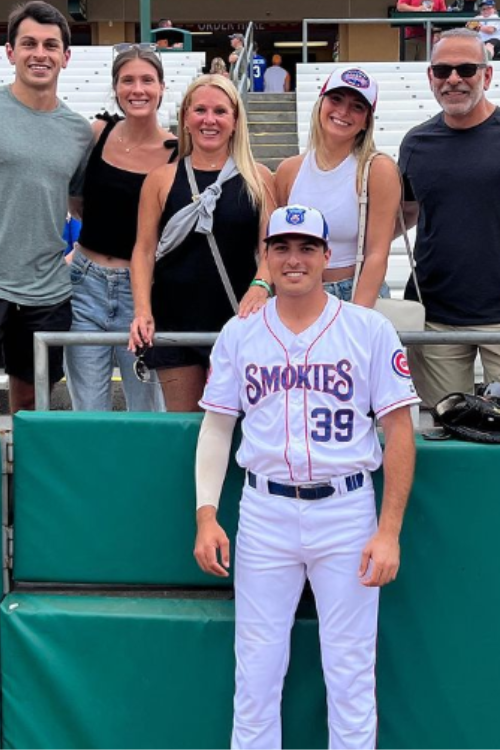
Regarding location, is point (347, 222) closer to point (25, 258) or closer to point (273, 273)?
point (273, 273)

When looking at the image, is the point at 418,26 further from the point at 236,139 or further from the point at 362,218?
the point at 362,218

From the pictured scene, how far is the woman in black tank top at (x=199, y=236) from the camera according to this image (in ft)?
11.5

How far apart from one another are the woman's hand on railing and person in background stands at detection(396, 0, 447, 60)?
47.4 feet

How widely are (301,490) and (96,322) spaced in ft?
4.74

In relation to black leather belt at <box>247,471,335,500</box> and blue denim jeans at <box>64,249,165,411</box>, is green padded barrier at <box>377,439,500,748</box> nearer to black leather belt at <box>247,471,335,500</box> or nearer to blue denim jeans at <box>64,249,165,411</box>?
black leather belt at <box>247,471,335,500</box>

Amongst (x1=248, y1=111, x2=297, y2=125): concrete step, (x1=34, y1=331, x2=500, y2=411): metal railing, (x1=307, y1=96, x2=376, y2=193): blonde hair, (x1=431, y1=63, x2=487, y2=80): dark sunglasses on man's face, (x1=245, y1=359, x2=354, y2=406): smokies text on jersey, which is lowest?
(x1=245, y1=359, x2=354, y2=406): smokies text on jersey

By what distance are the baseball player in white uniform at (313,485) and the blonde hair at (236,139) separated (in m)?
0.69

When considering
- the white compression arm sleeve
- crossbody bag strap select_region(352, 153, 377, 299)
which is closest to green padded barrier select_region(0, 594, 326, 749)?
the white compression arm sleeve

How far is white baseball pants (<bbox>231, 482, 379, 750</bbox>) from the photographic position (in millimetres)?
2803

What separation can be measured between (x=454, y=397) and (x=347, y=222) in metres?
0.71

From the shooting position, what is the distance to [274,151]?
13.1 m

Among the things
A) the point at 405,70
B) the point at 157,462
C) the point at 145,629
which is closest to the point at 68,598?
the point at 145,629

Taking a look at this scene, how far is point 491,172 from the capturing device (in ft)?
12.5

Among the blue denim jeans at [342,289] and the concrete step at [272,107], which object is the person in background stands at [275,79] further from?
the blue denim jeans at [342,289]
